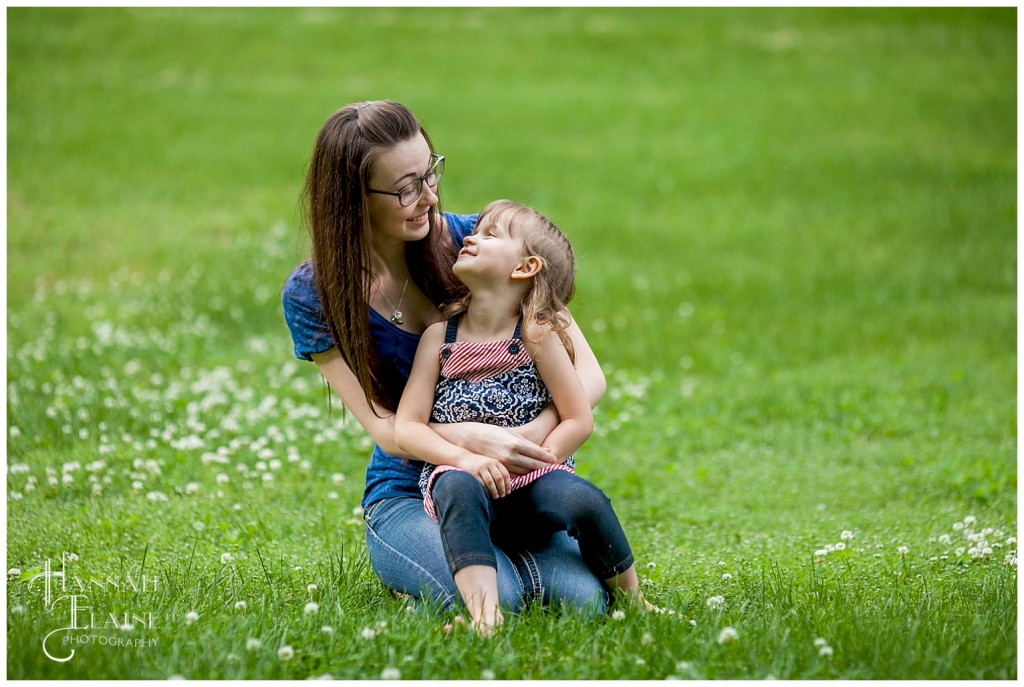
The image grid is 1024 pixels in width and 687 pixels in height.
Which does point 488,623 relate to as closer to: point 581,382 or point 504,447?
point 504,447

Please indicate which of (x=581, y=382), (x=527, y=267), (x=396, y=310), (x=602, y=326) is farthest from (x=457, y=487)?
(x=602, y=326)

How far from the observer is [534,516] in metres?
4.37

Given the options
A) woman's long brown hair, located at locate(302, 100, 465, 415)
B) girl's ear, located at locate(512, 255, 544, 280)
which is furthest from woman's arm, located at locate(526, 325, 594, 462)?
woman's long brown hair, located at locate(302, 100, 465, 415)

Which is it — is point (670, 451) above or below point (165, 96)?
below

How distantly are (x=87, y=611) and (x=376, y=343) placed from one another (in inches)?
61.1

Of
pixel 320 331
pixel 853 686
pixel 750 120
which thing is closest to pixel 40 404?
pixel 320 331

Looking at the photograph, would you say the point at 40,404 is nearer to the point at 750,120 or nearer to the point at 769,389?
the point at 769,389

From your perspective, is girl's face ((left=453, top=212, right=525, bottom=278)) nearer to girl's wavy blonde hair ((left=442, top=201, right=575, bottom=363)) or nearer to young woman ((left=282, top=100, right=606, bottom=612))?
girl's wavy blonde hair ((left=442, top=201, right=575, bottom=363))

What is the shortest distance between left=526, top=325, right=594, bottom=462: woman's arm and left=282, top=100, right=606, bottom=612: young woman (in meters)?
0.07

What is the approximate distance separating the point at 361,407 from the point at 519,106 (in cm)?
1469

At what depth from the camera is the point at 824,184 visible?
15.6m

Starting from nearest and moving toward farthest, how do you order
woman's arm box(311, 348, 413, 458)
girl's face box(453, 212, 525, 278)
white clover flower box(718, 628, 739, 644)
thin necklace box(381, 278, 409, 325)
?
white clover flower box(718, 628, 739, 644), girl's face box(453, 212, 525, 278), woman's arm box(311, 348, 413, 458), thin necklace box(381, 278, 409, 325)

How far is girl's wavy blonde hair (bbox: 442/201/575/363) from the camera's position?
4473mm

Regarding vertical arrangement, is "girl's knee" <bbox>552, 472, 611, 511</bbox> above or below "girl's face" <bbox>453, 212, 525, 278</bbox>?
below
